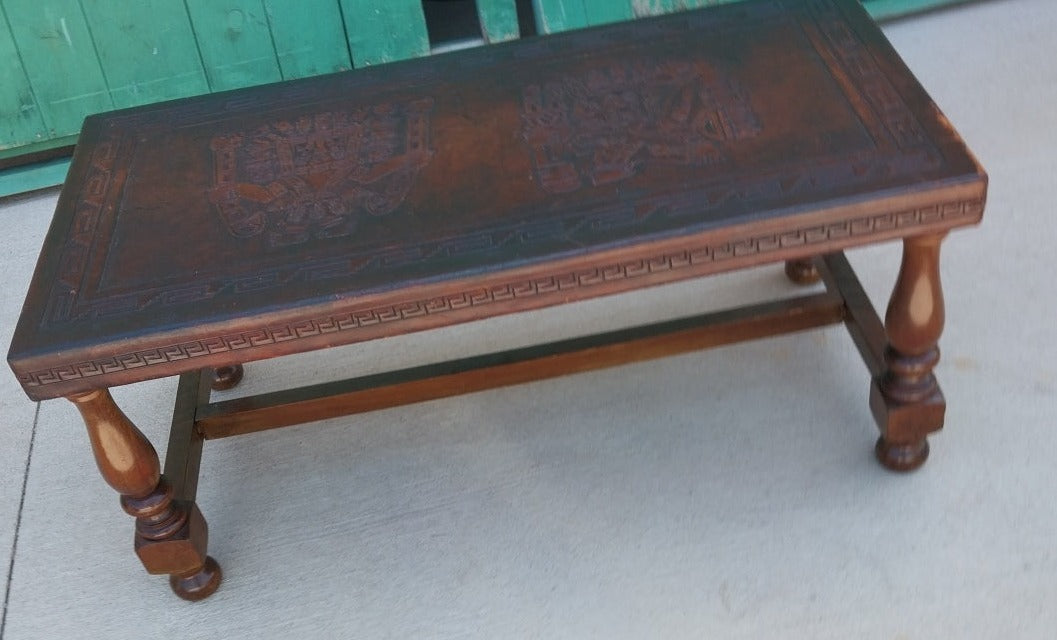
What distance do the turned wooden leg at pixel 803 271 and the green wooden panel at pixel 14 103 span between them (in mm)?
2176

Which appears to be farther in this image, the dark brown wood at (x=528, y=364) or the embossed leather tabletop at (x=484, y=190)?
the dark brown wood at (x=528, y=364)

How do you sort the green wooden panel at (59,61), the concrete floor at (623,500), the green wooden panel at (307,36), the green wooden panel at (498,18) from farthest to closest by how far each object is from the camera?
the green wooden panel at (498,18), the green wooden panel at (307,36), the green wooden panel at (59,61), the concrete floor at (623,500)

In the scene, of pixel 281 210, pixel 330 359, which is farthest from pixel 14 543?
pixel 281 210

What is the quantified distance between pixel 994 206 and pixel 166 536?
202 cm

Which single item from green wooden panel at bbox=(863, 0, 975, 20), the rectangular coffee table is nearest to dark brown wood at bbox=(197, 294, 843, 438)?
the rectangular coffee table

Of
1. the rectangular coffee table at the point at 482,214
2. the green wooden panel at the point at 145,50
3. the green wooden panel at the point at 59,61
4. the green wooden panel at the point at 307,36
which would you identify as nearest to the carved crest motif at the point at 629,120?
the rectangular coffee table at the point at 482,214

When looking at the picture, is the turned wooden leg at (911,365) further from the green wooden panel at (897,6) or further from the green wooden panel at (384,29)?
the green wooden panel at (384,29)

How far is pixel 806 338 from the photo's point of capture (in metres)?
2.57

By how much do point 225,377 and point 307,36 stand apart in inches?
47.0

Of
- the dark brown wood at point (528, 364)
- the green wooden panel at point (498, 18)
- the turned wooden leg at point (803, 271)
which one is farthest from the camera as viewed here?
the green wooden panel at point (498, 18)

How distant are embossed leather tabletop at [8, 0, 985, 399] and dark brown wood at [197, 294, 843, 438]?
18.0 inches

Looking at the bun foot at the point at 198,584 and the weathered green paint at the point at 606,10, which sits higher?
the weathered green paint at the point at 606,10

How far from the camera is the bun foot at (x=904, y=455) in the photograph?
87.2 inches

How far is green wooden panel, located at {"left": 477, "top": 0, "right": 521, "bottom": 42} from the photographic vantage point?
346 centimetres
